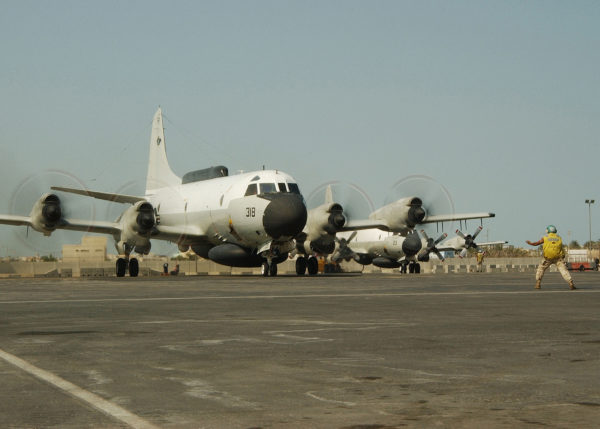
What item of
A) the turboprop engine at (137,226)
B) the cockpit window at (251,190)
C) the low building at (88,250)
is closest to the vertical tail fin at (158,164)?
the turboprop engine at (137,226)

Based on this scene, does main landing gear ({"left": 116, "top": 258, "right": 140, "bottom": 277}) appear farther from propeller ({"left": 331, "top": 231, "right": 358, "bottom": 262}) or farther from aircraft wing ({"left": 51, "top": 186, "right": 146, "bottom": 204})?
propeller ({"left": 331, "top": 231, "right": 358, "bottom": 262})

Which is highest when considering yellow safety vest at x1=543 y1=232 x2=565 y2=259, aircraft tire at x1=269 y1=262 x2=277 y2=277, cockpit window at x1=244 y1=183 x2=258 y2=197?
cockpit window at x1=244 y1=183 x2=258 y2=197

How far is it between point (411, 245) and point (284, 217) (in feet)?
80.8

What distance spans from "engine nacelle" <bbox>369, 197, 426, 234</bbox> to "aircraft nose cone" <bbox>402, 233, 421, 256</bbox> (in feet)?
40.3

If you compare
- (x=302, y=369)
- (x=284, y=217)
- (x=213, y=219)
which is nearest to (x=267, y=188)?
(x=284, y=217)

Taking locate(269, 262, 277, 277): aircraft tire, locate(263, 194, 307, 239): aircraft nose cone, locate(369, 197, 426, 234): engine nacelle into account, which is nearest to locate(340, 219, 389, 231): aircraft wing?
locate(369, 197, 426, 234): engine nacelle

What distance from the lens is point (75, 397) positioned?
6484 mm

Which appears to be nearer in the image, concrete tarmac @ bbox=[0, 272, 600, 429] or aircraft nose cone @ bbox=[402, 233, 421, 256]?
concrete tarmac @ bbox=[0, 272, 600, 429]

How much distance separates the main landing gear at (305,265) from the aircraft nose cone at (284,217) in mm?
8577

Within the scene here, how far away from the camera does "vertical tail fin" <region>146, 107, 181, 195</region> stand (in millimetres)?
56562

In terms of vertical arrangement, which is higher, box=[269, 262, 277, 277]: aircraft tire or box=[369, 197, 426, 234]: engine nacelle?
box=[369, 197, 426, 234]: engine nacelle

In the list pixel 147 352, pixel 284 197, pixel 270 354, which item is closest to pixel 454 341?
pixel 270 354

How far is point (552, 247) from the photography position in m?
24.7

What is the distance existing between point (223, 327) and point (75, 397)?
239 inches
